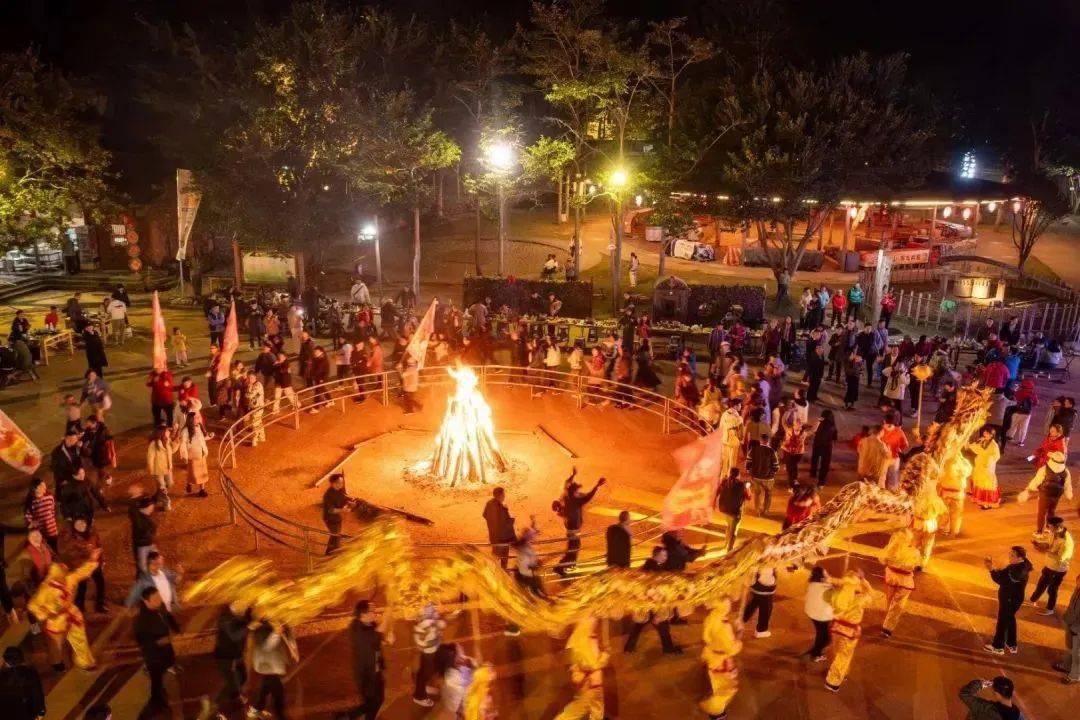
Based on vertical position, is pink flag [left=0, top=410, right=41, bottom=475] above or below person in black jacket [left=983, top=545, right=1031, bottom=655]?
above

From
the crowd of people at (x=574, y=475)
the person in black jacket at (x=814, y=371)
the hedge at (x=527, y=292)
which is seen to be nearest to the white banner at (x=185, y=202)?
the crowd of people at (x=574, y=475)

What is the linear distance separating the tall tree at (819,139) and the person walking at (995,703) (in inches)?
888

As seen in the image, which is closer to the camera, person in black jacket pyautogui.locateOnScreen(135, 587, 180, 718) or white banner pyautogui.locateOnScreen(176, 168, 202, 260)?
person in black jacket pyautogui.locateOnScreen(135, 587, 180, 718)

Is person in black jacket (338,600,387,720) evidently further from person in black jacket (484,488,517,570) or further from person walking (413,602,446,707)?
person in black jacket (484,488,517,570)

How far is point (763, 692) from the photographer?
8969mm

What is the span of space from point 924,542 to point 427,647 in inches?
270

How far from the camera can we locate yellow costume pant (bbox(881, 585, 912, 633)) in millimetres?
9852

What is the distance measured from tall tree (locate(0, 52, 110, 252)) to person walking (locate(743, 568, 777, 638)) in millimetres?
26863

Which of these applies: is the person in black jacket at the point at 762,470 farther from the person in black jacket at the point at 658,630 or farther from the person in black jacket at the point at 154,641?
the person in black jacket at the point at 154,641

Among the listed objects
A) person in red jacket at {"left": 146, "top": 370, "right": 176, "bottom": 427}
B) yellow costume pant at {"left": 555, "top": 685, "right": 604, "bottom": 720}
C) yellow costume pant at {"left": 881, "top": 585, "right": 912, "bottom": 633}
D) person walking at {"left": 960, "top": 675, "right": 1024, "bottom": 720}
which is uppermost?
person in red jacket at {"left": 146, "top": 370, "right": 176, "bottom": 427}

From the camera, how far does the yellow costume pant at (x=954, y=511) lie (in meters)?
12.3

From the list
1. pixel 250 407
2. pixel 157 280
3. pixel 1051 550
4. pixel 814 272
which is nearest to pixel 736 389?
pixel 1051 550

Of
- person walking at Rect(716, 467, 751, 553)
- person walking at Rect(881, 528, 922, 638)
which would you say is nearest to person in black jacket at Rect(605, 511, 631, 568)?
person walking at Rect(716, 467, 751, 553)

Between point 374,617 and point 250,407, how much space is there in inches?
353
